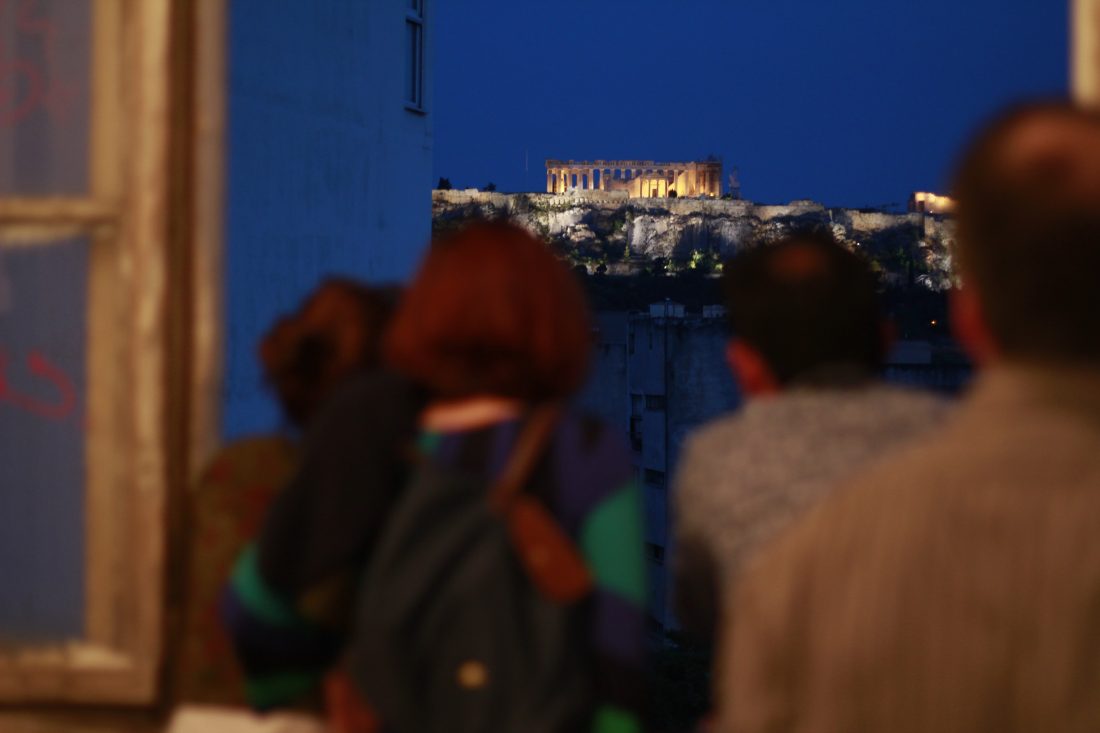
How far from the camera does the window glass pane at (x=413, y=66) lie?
38.8ft

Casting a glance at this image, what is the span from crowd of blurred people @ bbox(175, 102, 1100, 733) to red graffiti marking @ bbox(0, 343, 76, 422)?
0.72 meters

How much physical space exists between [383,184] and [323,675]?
8.96 meters

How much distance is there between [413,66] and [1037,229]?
11.3m

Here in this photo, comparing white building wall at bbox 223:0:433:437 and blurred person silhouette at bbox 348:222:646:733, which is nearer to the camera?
blurred person silhouette at bbox 348:222:646:733

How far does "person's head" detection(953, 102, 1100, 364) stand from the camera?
0.98m

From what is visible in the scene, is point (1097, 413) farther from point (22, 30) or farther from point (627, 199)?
point (627, 199)

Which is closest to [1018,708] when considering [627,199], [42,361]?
[42,361]

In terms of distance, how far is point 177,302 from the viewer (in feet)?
8.49

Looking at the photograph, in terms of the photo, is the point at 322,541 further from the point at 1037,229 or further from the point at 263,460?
the point at 1037,229

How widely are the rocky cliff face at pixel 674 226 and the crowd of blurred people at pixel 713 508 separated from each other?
7784 cm

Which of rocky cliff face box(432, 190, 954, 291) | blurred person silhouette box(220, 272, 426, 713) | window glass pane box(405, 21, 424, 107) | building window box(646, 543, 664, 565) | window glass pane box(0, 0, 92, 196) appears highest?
rocky cliff face box(432, 190, 954, 291)

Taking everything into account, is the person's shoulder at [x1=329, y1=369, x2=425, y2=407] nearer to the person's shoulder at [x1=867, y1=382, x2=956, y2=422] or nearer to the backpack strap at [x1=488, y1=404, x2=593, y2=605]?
the backpack strap at [x1=488, y1=404, x2=593, y2=605]

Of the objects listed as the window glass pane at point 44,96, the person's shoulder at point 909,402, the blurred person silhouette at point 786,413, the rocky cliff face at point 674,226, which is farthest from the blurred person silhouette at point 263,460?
the rocky cliff face at point 674,226

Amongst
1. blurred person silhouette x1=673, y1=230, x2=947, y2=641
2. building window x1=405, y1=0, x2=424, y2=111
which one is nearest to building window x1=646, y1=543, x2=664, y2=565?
building window x1=405, y1=0, x2=424, y2=111
